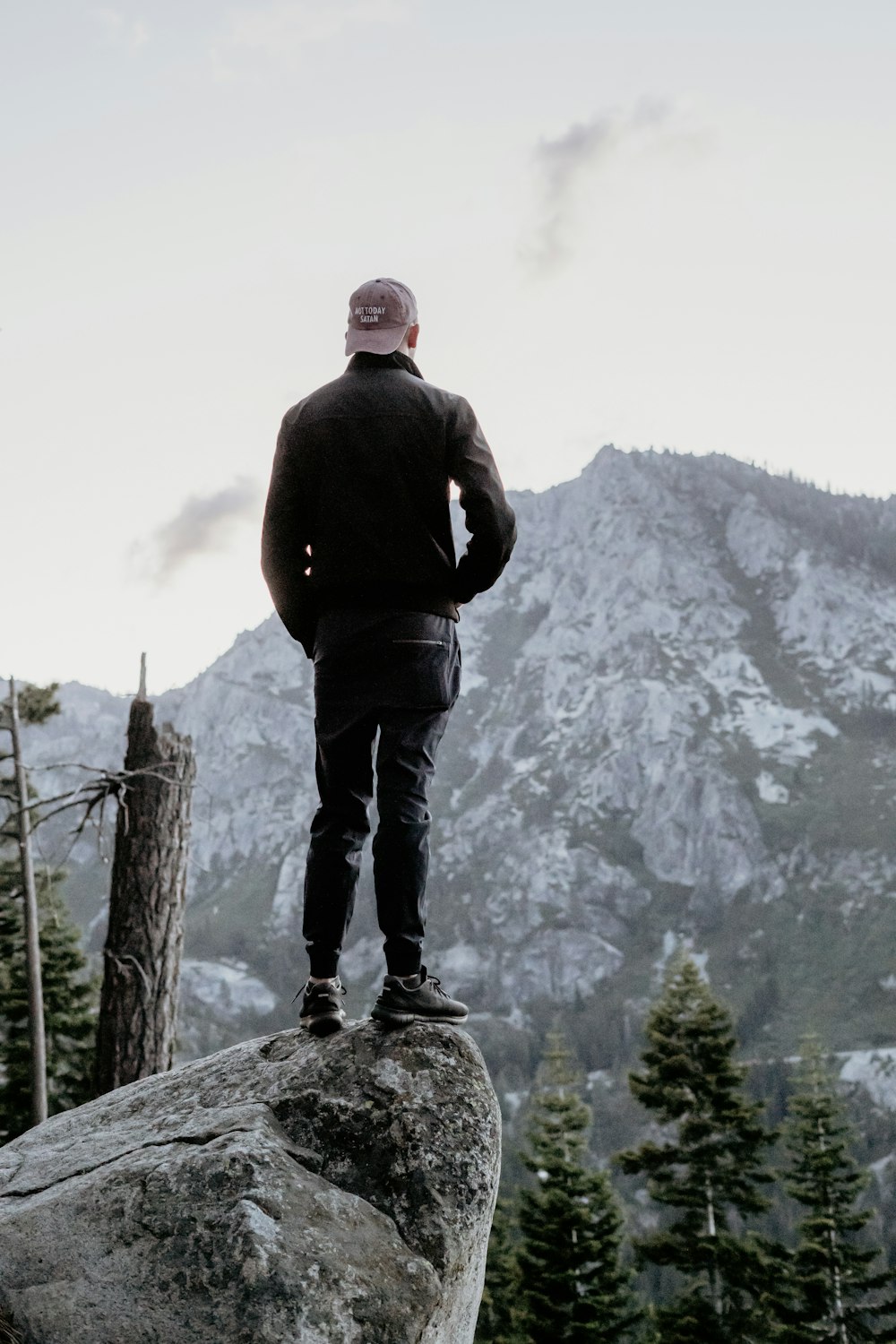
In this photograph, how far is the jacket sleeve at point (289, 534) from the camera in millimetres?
5863

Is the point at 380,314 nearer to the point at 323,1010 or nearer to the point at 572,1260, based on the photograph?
the point at 323,1010

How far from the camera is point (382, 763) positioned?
564 centimetres

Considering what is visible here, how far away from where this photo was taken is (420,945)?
552 centimetres

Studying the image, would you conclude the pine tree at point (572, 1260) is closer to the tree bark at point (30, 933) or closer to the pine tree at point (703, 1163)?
the pine tree at point (703, 1163)

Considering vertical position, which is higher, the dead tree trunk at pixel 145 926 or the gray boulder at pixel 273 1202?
the dead tree trunk at pixel 145 926

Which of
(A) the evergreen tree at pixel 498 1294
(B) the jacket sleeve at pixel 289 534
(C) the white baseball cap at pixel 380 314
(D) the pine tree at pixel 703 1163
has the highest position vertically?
(C) the white baseball cap at pixel 380 314

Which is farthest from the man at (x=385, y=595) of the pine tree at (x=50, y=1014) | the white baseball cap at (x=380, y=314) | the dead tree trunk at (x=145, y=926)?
the pine tree at (x=50, y=1014)

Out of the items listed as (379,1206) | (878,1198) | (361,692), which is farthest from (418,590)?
(878,1198)

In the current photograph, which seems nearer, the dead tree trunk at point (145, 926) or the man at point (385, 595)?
the man at point (385, 595)

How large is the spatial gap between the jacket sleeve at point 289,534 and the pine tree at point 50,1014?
17.9 meters

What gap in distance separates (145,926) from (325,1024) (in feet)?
18.7

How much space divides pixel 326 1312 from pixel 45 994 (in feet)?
75.2

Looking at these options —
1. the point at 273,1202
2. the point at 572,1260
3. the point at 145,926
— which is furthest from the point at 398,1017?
the point at 572,1260

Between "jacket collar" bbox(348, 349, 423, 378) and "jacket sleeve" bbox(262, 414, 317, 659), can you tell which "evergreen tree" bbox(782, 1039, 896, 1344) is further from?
"jacket collar" bbox(348, 349, 423, 378)
